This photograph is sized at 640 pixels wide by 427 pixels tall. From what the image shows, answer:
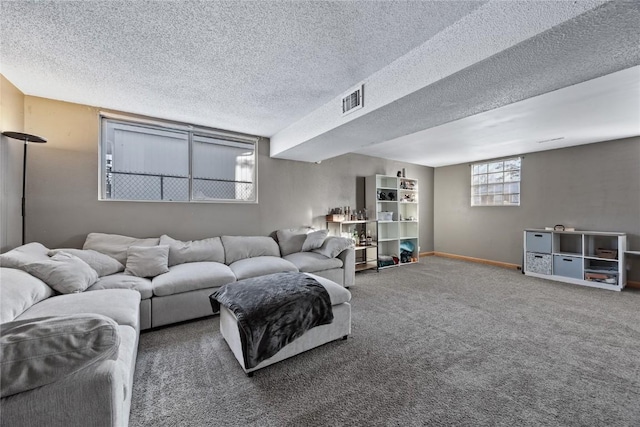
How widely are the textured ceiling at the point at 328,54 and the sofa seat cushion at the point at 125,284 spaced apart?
2.00 metres

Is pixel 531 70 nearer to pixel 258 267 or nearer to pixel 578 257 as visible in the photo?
pixel 258 267

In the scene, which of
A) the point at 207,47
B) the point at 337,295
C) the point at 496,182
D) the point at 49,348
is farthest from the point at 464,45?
the point at 496,182

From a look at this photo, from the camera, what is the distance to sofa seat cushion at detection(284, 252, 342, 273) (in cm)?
370

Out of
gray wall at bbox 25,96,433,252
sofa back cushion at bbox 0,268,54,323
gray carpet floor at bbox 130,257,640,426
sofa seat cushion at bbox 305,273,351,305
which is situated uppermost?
gray wall at bbox 25,96,433,252

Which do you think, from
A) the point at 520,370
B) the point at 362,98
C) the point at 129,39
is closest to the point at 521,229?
the point at 520,370

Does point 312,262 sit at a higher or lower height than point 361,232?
lower

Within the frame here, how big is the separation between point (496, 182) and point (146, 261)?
6.79m

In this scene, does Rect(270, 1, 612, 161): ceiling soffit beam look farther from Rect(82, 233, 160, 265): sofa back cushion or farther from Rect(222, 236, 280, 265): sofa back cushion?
Rect(82, 233, 160, 265): sofa back cushion

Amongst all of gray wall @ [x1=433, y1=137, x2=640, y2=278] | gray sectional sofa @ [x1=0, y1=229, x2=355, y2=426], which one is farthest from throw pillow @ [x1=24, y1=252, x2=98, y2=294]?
gray wall @ [x1=433, y1=137, x2=640, y2=278]

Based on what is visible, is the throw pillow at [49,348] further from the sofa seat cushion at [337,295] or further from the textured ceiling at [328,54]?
the textured ceiling at [328,54]

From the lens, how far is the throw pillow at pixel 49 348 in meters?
0.85

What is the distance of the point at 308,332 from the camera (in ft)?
7.02

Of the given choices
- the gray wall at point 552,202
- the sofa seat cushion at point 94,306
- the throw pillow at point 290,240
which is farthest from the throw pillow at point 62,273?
the gray wall at point 552,202

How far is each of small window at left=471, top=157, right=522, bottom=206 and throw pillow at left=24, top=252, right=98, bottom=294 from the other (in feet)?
23.3
